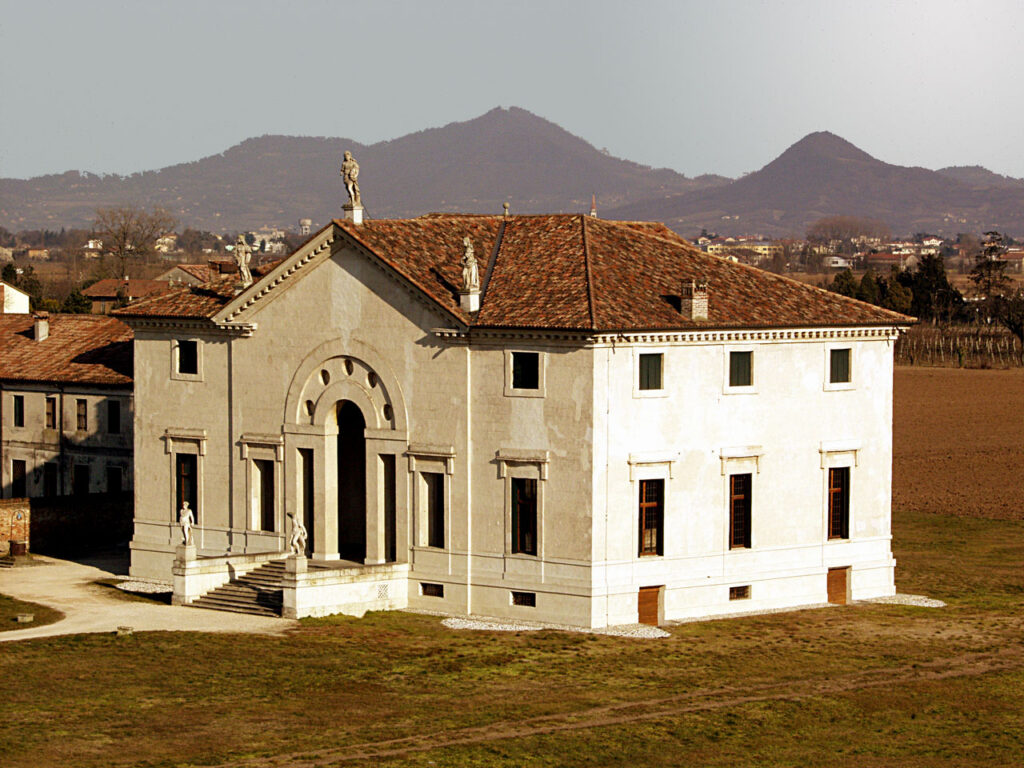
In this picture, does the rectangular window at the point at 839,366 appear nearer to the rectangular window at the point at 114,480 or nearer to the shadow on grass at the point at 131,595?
the shadow on grass at the point at 131,595

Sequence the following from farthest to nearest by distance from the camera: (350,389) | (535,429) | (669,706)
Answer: (350,389) < (535,429) < (669,706)

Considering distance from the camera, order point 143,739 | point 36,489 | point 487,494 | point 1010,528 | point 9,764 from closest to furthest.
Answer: point 9,764 < point 143,739 < point 487,494 < point 1010,528 < point 36,489

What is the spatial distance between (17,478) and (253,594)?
23550mm

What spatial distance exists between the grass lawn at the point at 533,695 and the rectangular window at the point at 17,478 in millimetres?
25309

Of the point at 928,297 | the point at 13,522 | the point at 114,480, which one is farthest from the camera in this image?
the point at 928,297

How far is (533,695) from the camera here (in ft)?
117

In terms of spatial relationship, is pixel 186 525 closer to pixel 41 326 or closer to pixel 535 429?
pixel 535 429

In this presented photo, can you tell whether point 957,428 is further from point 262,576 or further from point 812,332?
point 262,576

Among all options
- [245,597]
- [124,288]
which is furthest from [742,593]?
[124,288]

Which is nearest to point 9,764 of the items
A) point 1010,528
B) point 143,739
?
point 143,739

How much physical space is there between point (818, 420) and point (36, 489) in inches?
1276

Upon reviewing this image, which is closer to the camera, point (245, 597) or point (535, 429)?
point (535, 429)

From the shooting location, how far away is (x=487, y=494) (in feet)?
143

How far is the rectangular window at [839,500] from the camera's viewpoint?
1816 inches
